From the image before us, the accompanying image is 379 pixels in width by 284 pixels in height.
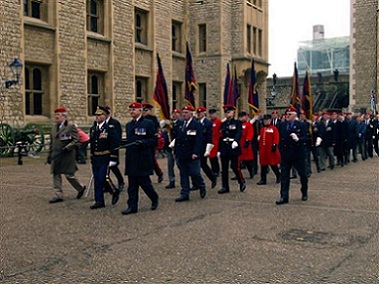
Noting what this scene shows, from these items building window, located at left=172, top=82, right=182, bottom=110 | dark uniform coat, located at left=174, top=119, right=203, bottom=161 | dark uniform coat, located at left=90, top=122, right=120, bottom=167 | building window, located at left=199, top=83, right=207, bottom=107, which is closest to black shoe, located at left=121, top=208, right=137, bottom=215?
dark uniform coat, located at left=90, top=122, right=120, bottom=167

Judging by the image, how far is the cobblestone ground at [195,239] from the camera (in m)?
5.45

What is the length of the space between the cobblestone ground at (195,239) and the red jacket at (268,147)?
6.26ft

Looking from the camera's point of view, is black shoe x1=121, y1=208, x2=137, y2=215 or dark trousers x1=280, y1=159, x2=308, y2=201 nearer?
black shoe x1=121, y1=208, x2=137, y2=215

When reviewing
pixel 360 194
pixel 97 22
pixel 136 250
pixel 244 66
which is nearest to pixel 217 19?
pixel 244 66

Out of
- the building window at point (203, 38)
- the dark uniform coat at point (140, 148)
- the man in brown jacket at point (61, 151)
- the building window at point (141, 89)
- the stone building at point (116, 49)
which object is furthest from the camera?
the building window at point (203, 38)

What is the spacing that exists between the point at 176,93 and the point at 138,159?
22643mm

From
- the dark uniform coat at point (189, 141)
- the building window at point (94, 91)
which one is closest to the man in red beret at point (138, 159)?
the dark uniform coat at point (189, 141)

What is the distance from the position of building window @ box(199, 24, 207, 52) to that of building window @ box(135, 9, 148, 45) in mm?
5084

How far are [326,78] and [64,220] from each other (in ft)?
119

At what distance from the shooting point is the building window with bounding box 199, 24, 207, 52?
104 feet

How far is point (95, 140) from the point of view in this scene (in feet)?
30.7

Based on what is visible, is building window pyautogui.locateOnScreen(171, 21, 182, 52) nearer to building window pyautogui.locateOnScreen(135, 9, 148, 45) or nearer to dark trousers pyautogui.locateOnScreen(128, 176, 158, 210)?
building window pyautogui.locateOnScreen(135, 9, 148, 45)

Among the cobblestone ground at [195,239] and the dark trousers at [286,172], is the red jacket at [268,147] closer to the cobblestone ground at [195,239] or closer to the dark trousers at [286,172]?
the cobblestone ground at [195,239]

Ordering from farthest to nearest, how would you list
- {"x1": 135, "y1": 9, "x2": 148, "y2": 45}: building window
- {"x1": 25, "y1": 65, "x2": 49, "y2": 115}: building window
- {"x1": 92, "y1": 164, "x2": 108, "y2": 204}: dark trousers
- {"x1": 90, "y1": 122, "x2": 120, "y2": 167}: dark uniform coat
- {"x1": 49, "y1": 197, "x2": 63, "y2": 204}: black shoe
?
{"x1": 135, "y1": 9, "x2": 148, "y2": 45}: building window → {"x1": 25, "y1": 65, "x2": 49, "y2": 115}: building window → {"x1": 49, "y1": 197, "x2": 63, "y2": 204}: black shoe → {"x1": 90, "y1": 122, "x2": 120, "y2": 167}: dark uniform coat → {"x1": 92, "y1": 164, "x2": 108, "y2": 204}: dark trousers
